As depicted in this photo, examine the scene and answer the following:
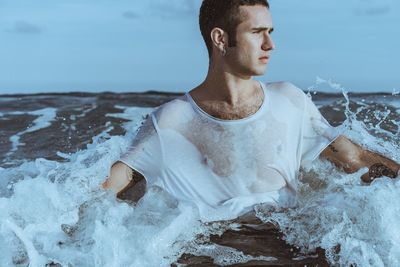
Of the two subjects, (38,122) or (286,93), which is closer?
(286,93)

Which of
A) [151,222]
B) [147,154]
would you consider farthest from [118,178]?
[151,222]

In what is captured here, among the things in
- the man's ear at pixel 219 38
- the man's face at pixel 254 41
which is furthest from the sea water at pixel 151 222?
the man's ear at pixel 219 38

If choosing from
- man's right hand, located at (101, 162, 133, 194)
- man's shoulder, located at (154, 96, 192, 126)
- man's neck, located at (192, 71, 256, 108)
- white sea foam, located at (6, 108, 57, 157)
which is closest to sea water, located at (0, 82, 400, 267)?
man's right hand, located at (101, 162, 133, 194)

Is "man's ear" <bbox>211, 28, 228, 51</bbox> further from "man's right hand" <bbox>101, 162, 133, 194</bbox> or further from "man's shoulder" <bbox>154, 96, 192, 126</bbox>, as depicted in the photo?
"man's right hand" <bbox>101, 162, 133, 194</bbox>

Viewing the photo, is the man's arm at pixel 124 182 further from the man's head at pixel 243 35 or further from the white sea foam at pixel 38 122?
the white sea foam at pixel 38 122

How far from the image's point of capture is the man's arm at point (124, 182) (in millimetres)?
4738

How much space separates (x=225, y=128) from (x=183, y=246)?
2.74ft

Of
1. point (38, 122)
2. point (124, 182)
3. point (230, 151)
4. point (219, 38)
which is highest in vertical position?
point (219, 38)

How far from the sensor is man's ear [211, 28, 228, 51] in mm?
4551

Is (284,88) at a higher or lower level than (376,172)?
higher

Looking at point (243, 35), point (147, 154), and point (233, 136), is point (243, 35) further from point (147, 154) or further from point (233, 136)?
point (147, 154)

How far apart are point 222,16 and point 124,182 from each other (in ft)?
4.09

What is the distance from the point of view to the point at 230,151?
15.3 ft

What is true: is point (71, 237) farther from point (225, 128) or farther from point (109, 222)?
point (225, 128)
